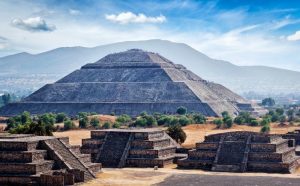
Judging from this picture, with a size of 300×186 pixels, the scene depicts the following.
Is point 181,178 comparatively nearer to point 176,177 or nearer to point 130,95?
point 176,177

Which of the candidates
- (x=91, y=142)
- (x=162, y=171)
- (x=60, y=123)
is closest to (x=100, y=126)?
(x=60, y=123)

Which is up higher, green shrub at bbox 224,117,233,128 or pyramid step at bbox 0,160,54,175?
green shrub at bbox 224,117,233,128

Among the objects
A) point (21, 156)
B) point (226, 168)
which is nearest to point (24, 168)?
point (21, 156)

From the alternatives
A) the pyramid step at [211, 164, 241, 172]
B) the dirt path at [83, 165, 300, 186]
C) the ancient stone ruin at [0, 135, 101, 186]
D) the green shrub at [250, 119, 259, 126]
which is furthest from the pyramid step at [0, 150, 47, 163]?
the green shrub at [250, 119, 259, 126]

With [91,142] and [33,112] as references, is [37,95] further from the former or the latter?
[91,142]

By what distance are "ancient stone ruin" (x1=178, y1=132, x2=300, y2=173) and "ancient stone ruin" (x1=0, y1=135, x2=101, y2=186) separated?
13.4 metres

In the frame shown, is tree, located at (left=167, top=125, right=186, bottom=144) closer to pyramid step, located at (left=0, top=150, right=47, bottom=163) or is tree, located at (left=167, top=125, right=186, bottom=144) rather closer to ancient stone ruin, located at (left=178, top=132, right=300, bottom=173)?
ancient stone ruin, located at (left=178, top=132, right=300, bottom=173)

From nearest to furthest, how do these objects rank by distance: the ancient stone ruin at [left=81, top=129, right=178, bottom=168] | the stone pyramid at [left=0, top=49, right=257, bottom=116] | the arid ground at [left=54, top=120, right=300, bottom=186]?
the arid ground at [left=54, top=120, right=300, bottom=186], the ancient stone ruin at [left=81, top=129, right=178, bottom=168], the stone pyramid at [left=0, top=49, right=257, bottom=116]

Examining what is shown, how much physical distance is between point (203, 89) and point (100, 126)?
7574 cm

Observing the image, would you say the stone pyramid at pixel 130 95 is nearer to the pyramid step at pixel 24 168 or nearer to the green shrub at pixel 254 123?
the green shrub at pixel 254 123

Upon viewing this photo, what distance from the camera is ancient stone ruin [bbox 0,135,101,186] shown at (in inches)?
2147

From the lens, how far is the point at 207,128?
117 metres

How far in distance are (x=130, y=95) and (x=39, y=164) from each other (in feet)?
402

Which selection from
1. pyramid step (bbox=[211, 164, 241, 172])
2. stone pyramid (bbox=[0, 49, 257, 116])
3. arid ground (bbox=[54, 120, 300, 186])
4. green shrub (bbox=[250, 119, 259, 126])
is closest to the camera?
arid ground (bbox=[54, 120, 300, 186])
